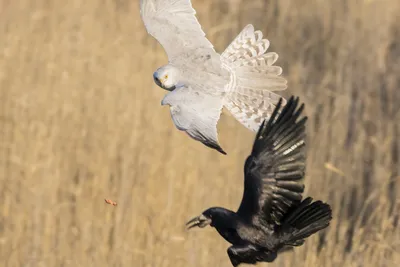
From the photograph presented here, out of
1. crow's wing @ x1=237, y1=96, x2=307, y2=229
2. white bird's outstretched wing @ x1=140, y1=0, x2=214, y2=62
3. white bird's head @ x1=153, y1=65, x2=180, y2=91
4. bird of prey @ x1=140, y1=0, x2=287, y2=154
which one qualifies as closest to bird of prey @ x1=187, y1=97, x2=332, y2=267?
crow's wing @ x1=237, y1=96, x2=307, y2=229

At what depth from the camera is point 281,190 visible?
10.0 ft

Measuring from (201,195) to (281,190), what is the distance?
3.72 feet

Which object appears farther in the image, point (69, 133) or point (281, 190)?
point (69, 133)

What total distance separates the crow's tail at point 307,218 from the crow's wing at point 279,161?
35 millimetres

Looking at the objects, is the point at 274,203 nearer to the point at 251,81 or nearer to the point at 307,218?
the point at 307,218

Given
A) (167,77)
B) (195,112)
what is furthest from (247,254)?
(167,77)

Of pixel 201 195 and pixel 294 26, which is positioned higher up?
pixel 294 26

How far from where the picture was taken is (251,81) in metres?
3.92

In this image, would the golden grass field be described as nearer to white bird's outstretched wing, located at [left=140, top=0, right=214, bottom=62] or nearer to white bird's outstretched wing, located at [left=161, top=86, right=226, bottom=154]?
white bird's outstretched wing, located at [left=140, top=0, right=214, bottom=62]

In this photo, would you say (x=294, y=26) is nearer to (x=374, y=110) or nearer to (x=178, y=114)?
(x=374, y=110)

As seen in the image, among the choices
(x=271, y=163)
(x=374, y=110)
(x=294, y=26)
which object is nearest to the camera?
(x=271, y=163)

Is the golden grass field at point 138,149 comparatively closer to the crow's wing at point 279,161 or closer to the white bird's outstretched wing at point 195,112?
the white bird's outstretched wing at point 195,112

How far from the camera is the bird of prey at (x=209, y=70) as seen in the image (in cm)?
362

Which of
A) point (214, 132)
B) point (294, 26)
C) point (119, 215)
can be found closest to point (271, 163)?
point (214, 132)
